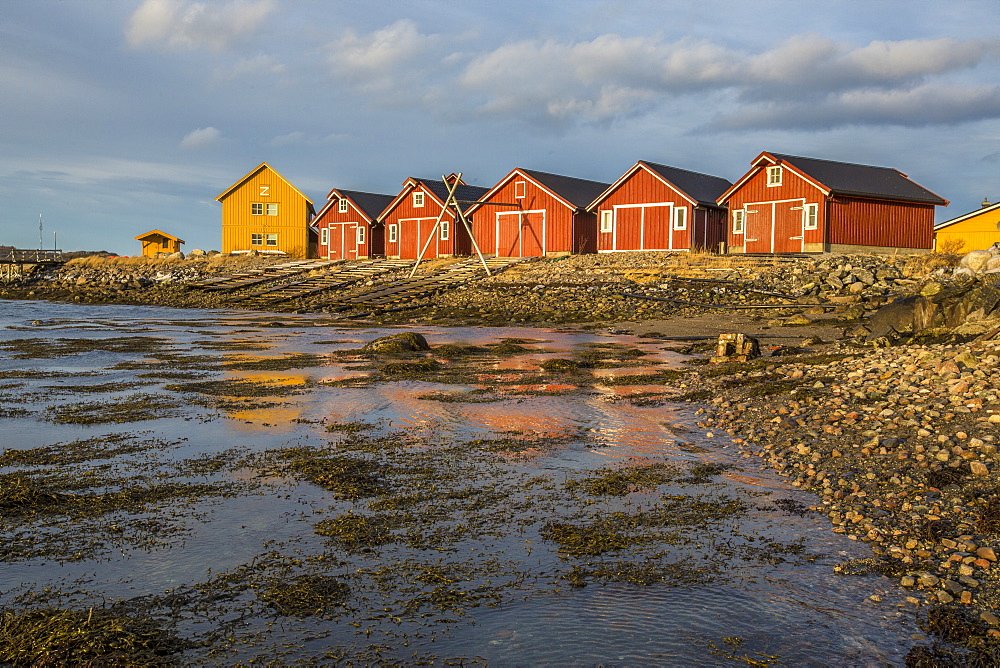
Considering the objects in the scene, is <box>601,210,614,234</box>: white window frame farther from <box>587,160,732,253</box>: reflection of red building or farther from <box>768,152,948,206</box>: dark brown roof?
<box>768,152,948,206</box>: dark brown roof

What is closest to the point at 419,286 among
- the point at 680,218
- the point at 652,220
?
the point at 652,220

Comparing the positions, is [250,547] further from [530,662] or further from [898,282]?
[898,282]

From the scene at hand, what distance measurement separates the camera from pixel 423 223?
57.1 metres

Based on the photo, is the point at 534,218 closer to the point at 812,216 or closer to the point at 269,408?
the point at 812,216

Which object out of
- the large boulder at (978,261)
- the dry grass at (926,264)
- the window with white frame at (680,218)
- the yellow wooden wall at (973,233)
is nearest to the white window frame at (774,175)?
the window with white frame at (680,218)

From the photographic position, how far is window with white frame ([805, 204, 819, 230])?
40.9 meters

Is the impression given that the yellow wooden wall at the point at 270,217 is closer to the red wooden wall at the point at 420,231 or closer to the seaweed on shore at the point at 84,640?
the red wooden wall at the point at 420,231

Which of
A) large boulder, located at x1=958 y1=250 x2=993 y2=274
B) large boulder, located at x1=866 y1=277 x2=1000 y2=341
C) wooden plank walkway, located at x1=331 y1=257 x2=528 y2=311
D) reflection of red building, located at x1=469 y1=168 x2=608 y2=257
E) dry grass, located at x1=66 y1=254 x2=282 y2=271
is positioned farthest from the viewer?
dry grass, located at x1=66 y1=254 x2=282 y2=271

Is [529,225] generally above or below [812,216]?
above

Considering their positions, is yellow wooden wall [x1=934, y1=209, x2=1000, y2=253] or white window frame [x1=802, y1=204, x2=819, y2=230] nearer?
white window frame [x1=802, y1=204, x2=819, y2=230]

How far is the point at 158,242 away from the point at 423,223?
37.0 meters

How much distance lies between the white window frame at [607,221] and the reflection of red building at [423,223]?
36.4 feet

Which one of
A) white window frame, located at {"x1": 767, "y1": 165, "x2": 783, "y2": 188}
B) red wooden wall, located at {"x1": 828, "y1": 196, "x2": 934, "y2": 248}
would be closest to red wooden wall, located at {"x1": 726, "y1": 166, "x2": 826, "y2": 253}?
white window frame, located at {"x1": 767, "y1": 165, "x2": 783, "y2": 188}

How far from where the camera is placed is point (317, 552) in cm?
586
